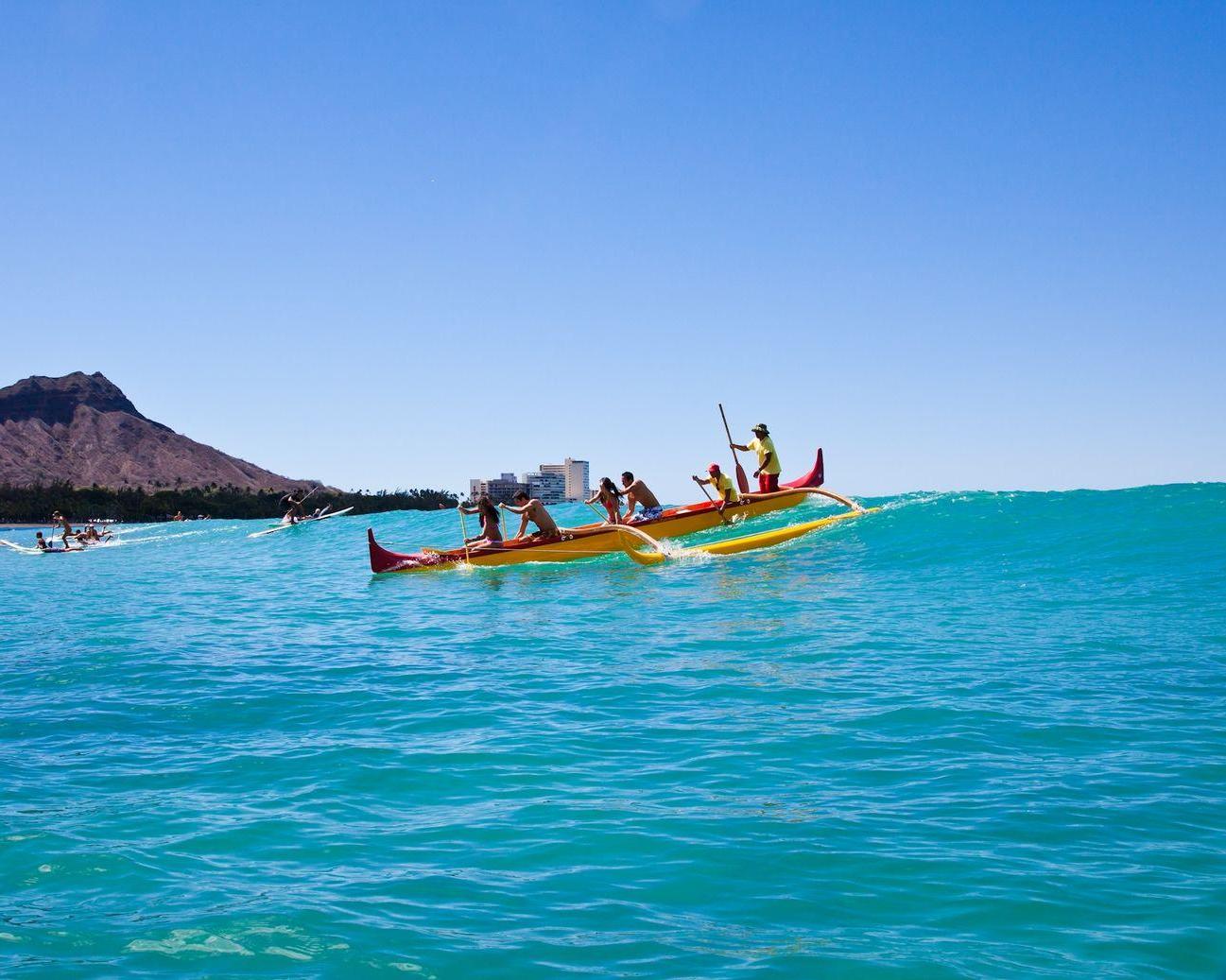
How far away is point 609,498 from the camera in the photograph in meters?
20.5

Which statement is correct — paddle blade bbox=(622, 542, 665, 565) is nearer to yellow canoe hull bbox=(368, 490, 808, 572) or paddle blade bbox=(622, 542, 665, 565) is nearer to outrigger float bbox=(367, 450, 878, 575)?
outrigger float bbox=(367, 450, 878, 575)

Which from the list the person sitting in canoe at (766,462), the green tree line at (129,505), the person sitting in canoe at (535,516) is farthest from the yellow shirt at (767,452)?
the green tree line at (129,505)

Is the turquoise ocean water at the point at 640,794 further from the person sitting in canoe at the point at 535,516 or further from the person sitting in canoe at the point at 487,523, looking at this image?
the person sitting in canoe at the point at 487,523

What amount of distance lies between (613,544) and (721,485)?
3.07 meters

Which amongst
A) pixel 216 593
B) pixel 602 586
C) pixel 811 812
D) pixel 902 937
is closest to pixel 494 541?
pixel 602 586

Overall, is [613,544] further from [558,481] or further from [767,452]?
[558,481]

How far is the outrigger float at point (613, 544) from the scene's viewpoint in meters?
18.9

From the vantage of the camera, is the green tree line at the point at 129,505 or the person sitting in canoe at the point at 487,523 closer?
the person sitting in canoe at the point at 487,523

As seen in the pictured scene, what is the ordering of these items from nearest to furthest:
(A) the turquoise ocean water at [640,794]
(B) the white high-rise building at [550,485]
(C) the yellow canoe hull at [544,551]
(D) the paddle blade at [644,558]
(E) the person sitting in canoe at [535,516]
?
(A) the turquoise ocean water at [640,794]
(D) the paddle blade at [644,558]
(E) the person sitting in canoe at [535,516]
(C) the yellow canoe hull at [544,551]
(B) the white high-rise building at [550,485]

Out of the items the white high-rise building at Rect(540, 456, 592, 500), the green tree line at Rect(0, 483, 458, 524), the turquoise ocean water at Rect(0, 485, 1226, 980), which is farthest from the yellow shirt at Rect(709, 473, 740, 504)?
the white high-rise building at Rect(540, 456, 592, 500)

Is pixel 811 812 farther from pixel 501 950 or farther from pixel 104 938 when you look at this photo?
pixel 104 938

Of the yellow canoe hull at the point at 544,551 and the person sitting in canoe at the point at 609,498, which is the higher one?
the person sitting in canoe at the point at 609,498

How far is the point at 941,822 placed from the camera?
4.96 meters

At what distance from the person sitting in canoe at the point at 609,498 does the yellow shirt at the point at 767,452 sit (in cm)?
409
